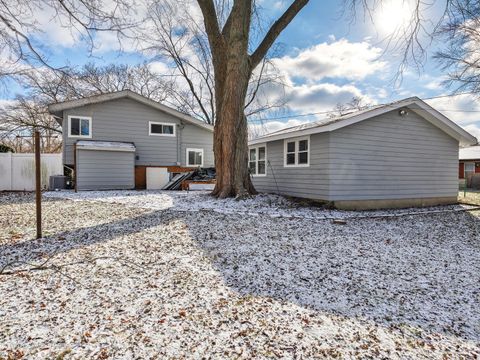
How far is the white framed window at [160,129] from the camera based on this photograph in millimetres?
14789

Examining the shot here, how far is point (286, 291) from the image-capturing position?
3.00 meters

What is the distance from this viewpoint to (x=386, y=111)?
356 inches

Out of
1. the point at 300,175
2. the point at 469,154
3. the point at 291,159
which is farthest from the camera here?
the point at 469,154

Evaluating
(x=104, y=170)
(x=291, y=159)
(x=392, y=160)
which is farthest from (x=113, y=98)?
(x=392, y=160)

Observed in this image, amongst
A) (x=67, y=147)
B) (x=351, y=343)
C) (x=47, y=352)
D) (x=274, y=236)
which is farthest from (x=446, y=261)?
(x=67, y=147)

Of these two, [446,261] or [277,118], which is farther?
[277,118]

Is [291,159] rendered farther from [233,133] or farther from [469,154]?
[469,154]

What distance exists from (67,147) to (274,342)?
14.0m

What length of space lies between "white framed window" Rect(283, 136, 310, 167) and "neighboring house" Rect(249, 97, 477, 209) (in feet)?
0.11

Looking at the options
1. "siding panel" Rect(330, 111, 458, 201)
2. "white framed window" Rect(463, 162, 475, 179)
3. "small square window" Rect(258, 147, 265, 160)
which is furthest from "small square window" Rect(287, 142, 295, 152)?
"white framed window" Rect(463, 162, 475, 179)

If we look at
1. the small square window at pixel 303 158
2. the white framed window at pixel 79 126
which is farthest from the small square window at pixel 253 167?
the white framed window at pixel 79 126

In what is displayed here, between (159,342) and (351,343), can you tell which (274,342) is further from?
(159,342)

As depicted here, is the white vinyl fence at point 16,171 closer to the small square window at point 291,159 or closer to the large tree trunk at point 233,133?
the large tree trunk at point 233,133

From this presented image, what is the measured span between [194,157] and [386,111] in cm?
1005
